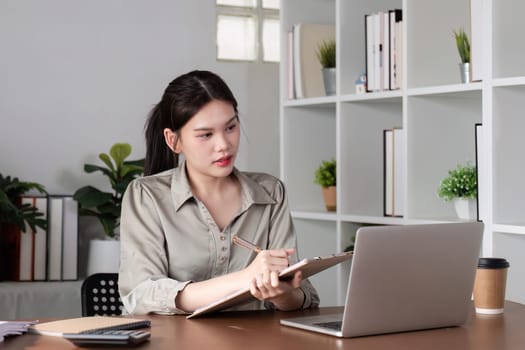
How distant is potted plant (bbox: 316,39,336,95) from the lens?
3.30 m

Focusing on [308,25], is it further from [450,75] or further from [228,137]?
[228,137]

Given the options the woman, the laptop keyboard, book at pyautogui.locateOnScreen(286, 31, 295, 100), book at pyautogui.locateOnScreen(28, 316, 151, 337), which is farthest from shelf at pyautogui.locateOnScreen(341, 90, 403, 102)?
book at pyautogui.locateOnScreen(28, 316, 151, 337)

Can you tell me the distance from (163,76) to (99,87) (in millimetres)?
289

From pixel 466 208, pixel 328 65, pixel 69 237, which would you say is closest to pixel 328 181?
pixel 328 65

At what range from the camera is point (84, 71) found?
368 centimetres

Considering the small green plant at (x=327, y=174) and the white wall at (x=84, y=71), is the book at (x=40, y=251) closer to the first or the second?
the white wall at (x=84, y=71)

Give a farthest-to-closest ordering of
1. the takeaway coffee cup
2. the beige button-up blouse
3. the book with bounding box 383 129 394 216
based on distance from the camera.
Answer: the book with bounding box 383 129 394 216
the beige button-up blouse
the takeaway coffee cup

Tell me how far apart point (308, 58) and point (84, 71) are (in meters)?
0.96

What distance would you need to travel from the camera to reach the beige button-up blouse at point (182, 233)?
83.8 inches

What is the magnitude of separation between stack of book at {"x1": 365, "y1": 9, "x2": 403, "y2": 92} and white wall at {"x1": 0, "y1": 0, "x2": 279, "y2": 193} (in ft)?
3.26

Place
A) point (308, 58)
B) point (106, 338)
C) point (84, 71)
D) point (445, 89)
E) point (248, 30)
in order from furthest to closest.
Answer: point (248, 30), point (84, 71), point (308, 58), point (445, 89), point (106, 338)

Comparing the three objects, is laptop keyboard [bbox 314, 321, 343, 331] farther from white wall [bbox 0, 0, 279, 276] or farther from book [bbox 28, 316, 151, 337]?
white wall [bbox 0, 0, 279, 276]

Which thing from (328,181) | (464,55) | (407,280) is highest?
(464,55)

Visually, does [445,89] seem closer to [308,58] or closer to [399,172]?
[399,172]
